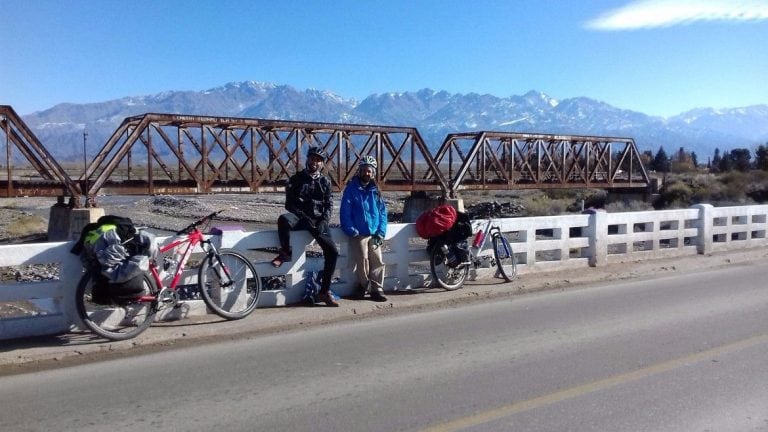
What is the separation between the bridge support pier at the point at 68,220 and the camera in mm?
20828

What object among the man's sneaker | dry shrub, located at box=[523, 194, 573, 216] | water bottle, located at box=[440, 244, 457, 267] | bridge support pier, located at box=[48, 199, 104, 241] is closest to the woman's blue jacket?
the man's sneaker

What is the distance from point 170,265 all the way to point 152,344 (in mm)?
940

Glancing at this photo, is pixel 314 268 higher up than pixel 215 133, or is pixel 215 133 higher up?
pixel 215 133

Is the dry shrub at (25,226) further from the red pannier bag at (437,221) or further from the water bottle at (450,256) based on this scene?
the water bottle at (450,256)

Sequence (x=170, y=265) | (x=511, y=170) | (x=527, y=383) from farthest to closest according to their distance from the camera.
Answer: (x=511, y=170) < (x=170, y=265) < (x=527, y=383)

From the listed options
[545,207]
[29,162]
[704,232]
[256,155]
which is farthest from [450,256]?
[545,207]

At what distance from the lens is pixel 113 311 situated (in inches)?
294

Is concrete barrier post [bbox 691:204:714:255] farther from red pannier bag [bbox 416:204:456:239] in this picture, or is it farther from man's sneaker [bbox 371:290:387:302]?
man's sneaker [bbox 371:290:387:302]

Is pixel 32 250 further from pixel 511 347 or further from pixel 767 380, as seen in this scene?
pixel 767 380

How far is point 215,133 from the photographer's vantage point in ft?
82.3

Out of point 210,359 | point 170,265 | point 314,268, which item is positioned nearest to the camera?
point 210,359

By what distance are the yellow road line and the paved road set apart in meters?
0.02

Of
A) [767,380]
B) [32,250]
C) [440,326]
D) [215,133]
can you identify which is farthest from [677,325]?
[215,133]

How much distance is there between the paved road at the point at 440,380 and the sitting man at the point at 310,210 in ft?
3.65
